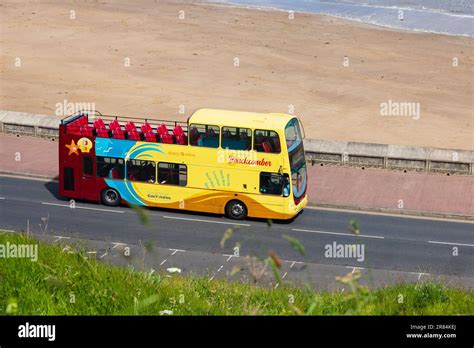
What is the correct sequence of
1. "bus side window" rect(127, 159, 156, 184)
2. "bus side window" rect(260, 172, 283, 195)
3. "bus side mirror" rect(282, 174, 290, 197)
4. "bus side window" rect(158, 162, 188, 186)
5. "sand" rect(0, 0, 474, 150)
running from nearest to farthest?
"bus side mirror" rect(282, 174, 290, 197)
"bus side window" rect(260, 172, 283, 195)
"bus side window" rect(158, 162, 188, 186)
"bus side window" rect(127, 159, 156, 184)
"sand" rect(0, 0, 474, 150)

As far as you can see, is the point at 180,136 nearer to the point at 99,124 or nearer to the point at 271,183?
the point at 99,124

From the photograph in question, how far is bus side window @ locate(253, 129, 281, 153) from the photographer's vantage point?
1261 inches

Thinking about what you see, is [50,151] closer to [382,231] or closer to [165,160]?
Result: [165,160]

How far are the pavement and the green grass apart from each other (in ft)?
65.6

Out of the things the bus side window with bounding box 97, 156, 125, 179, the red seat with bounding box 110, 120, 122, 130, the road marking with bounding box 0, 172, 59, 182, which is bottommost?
the road marking with bounding box 0, 172, 59, 182

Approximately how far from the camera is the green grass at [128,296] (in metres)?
10.8

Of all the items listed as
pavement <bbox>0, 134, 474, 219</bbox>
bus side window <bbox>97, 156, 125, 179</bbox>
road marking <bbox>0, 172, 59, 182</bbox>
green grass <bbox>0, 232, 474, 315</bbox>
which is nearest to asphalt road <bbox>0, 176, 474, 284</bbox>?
pavement <bbox>0, 134, 474, 219</bbox>

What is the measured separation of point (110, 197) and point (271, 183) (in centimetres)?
674

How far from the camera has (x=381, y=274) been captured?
93.2 feet

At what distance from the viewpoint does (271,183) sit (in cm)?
3275

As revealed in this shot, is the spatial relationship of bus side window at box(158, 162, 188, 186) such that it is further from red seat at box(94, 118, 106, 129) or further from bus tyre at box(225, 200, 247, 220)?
red seat at box(94, 118, 106, 129)

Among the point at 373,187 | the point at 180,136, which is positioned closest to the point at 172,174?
the point at 180,136

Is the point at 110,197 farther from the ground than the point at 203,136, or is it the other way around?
the point at 203,136
